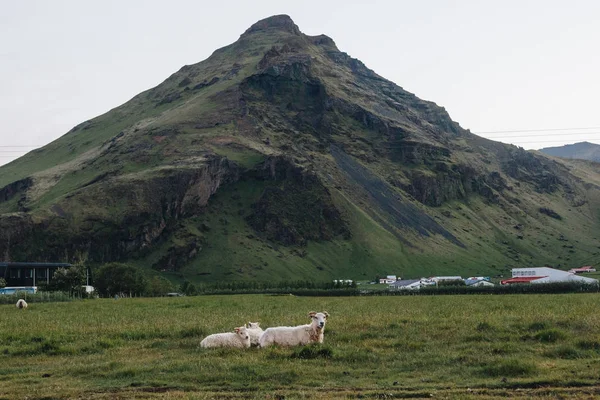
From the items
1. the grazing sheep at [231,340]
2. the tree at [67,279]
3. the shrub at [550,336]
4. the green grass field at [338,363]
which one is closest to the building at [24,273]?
the tree at [67,279]

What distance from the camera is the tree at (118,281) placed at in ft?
538

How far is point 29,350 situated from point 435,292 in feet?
355

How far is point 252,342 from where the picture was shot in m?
30.6

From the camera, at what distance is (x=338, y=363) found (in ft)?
85.2

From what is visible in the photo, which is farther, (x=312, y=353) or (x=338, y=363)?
(x=312, y=353)

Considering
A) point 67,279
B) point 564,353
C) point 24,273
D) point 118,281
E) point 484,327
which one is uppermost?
point 24,273

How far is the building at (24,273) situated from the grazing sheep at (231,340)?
529 ft

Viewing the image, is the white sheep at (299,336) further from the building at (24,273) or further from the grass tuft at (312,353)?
the building at (24,273)

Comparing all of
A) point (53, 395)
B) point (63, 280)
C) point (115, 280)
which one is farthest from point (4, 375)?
point (115, 280)

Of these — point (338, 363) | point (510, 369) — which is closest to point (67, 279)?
point (338, 363)

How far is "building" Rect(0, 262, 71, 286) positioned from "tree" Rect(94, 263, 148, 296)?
20943 millimetres

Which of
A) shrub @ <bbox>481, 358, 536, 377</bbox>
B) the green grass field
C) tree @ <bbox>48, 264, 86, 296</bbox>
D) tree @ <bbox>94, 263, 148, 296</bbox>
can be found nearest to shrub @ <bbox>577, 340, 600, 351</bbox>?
the green grass field

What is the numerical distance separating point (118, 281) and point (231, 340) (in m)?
142

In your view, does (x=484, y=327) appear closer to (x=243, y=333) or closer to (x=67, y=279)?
(x=243, y=333)
